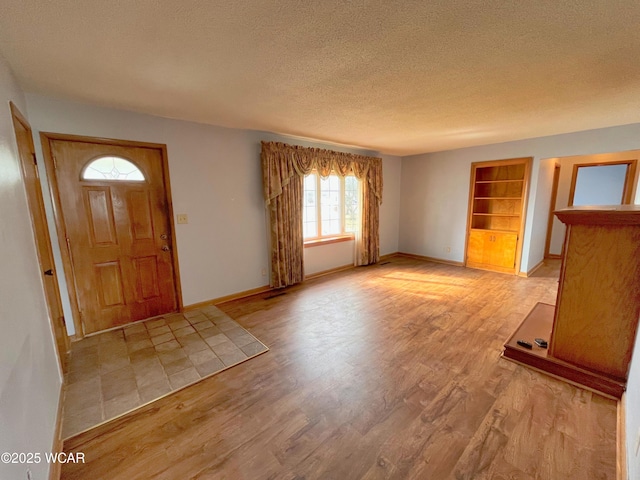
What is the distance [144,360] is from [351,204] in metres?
4.01

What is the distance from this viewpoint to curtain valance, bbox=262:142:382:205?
370 cm

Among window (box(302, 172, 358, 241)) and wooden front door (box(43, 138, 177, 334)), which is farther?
window (box(302, 172, 358, 241))

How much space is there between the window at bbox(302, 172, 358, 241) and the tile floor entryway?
2190 millimetres

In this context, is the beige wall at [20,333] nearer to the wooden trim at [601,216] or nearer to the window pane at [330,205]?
the wooden trim at [601,216]

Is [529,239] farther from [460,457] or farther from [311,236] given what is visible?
[460,457]

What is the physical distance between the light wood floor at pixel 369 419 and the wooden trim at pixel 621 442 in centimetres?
3

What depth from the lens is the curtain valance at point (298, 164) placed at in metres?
3.70

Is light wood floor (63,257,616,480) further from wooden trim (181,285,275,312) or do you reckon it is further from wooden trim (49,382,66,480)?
wooden trim (181,285,275,312)

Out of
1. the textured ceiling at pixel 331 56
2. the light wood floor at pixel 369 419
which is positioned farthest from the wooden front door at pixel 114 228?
the light wood floor at pixel 369 419

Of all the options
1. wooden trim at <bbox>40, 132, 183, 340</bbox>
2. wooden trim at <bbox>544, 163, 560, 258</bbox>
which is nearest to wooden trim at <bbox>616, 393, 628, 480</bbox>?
wooden trim at <bbox>40, 132, 183, 340</bbox>

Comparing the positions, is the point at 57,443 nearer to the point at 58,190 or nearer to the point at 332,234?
the point at 58,190

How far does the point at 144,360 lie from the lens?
2324 millimetres

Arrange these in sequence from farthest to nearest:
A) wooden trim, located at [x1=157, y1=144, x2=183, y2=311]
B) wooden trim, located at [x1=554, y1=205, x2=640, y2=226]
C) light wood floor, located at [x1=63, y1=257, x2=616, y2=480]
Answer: wooden trim, located at [x1=157, y1=144, x2=183, y2=311] < wooden trim, located at [x1=554, y1=205, x2=640, y2=226] < light wood floor, located at [x1=63, y1=257, x2=616, y2=480]

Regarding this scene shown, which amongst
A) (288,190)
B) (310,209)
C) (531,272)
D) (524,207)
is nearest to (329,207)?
(310,209)
